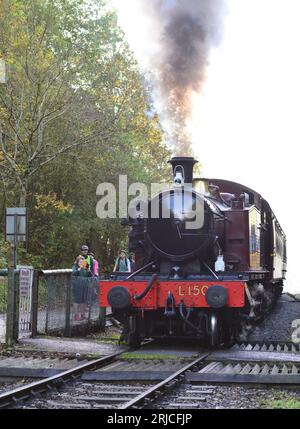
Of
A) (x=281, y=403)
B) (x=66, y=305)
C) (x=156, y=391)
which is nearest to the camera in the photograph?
(x=281, y=403)

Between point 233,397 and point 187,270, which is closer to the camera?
point 233,397

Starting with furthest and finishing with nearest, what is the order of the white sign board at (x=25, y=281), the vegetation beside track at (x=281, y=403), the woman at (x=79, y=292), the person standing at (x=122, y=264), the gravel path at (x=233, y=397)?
the person standing at (x=122, y=264) → the woman at (x=79, y=292) → the white sign board at (x=25, y=281) → the gravel path at (x=233, y=397) → the vegetation beside track at (x=281, y=403)

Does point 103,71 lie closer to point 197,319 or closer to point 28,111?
point 28,111

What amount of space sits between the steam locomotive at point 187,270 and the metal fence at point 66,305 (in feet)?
4.68

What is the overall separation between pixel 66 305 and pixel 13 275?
6.84ft

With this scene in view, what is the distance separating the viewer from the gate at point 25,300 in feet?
39.3

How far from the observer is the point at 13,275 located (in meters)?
11.6

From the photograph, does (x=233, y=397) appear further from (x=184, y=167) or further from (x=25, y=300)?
(x=184, y=167)

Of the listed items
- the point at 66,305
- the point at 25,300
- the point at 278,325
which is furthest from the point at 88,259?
the point at 278,325

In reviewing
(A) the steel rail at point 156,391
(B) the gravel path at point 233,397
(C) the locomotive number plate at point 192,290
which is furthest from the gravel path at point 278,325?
(B) the gravel path at point 233,397

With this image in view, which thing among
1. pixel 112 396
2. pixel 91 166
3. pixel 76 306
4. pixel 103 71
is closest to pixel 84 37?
pixel 103 71

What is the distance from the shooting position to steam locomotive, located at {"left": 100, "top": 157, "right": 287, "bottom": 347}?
37.7 ft

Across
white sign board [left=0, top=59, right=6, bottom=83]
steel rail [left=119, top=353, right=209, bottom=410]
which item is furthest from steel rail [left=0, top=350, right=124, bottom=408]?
white sign board [left=0, top=59, right=6, bottom=83]

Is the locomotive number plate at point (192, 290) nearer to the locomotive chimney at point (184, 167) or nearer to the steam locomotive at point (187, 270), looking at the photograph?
the steam locomotive at point (187, 270)
